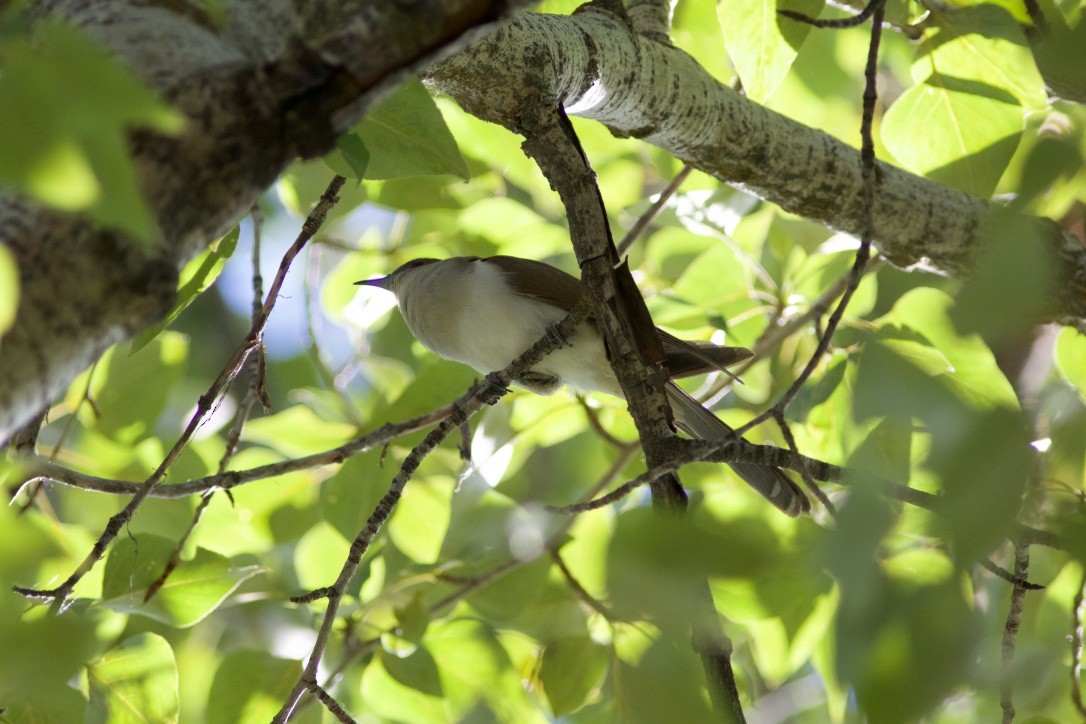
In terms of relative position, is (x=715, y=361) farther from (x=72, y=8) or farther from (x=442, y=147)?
(x=72, y=8)

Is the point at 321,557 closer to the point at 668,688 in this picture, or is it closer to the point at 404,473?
the point at 404,473

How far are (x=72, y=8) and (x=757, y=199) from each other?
2052 mm

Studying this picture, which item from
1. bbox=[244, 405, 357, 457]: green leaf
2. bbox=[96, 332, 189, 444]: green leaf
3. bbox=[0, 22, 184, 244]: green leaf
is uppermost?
bbox=[96, 332, 189, 444]: green leaf

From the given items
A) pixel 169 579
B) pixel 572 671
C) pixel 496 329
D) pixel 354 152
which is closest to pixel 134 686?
pixel 169 579

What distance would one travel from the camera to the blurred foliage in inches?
27.0

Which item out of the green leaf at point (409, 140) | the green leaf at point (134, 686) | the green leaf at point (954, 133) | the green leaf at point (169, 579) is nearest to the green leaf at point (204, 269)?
the green leaf at point (409, 140)

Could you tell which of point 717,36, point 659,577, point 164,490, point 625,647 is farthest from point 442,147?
point 717,36

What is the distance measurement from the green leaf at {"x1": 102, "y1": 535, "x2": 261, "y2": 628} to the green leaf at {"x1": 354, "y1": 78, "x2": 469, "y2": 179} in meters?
0.90

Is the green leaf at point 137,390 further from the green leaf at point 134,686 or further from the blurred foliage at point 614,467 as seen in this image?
the green leaf at point 134,686

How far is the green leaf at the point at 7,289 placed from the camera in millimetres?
681

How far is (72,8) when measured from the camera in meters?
0.86

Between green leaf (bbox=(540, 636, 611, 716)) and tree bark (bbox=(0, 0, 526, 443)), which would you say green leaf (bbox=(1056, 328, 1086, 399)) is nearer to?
green leaf (bbox=(540, 636, 611, 716))

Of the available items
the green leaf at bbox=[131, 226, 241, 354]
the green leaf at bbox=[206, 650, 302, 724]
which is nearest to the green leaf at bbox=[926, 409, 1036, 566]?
the green leaf at bbox=[131, 226, 241, 354]

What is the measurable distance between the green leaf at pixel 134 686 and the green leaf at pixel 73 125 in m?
1.45
